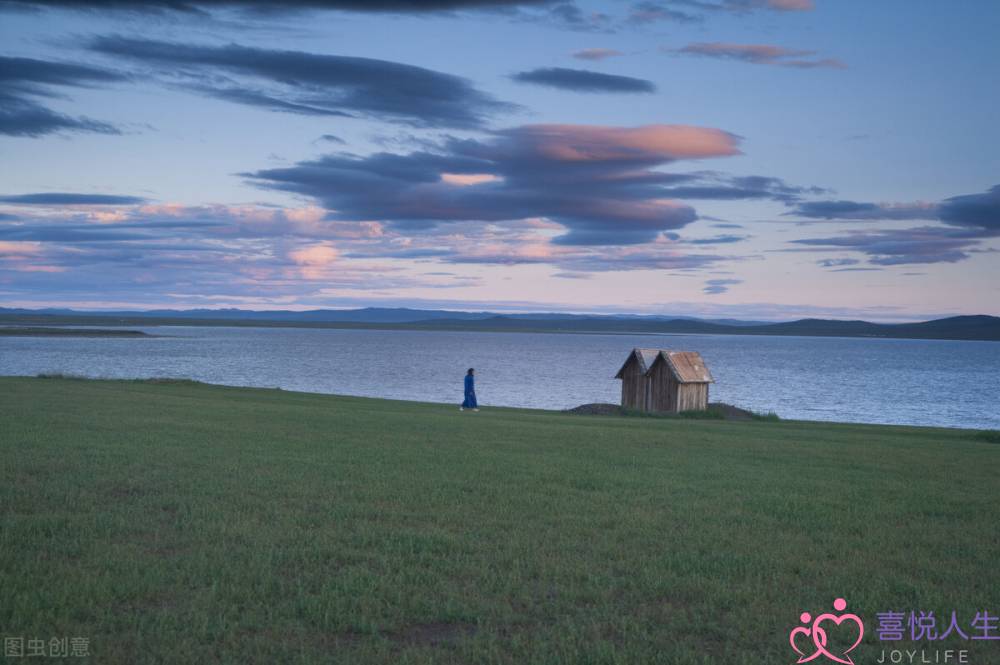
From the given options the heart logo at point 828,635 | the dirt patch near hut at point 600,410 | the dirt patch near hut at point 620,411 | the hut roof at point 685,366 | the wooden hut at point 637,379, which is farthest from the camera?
the wooden hut at point 637,379

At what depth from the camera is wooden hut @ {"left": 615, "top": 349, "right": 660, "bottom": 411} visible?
48.2m

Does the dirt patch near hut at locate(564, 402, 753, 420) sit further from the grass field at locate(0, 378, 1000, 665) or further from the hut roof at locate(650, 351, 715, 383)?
the grass field at locate(0, 378, 1000, 665)

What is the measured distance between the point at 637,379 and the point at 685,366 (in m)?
3.04

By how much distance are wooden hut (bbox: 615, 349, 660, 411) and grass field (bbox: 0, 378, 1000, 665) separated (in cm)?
3047

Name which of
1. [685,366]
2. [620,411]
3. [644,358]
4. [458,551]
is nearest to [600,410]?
[620,411]

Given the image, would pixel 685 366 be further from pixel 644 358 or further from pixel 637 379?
pixel 637 379

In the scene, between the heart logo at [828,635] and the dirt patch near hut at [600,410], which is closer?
the heart logo at [828,635]

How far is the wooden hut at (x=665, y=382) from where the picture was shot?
46531 millimetres

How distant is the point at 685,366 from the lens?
47500mm

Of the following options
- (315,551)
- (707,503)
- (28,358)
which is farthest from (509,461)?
(28,358)

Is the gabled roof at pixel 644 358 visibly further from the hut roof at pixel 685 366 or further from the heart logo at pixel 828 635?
the heart logo at pixel 828 635

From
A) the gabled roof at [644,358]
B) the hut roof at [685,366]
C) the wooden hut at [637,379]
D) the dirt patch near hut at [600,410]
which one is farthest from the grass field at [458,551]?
the gabled roof at [644,358]

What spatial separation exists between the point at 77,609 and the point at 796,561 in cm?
717

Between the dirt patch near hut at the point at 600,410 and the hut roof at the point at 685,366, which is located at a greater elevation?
the hut roof at the point at 685,366
